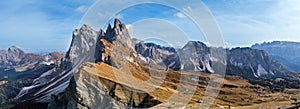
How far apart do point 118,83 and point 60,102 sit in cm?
1349

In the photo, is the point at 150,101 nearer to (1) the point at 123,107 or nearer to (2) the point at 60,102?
(1) the point at 123,107

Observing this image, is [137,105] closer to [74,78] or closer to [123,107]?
[123,107]

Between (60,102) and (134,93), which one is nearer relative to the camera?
(134,93)

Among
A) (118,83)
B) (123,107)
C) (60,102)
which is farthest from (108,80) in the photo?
(60,102)

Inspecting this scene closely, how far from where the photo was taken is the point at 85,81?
173ft

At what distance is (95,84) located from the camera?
53.2 meters

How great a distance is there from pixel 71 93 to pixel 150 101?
524 inches

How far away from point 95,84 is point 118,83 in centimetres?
381

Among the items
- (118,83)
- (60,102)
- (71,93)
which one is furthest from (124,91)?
(60,102)

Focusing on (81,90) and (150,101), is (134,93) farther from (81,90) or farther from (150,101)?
(81,90)

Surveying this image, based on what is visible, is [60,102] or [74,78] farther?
[60,102]

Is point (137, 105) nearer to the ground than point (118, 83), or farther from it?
nearer to the ground

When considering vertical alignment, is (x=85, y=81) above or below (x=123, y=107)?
above

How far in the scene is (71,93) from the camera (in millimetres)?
54094
